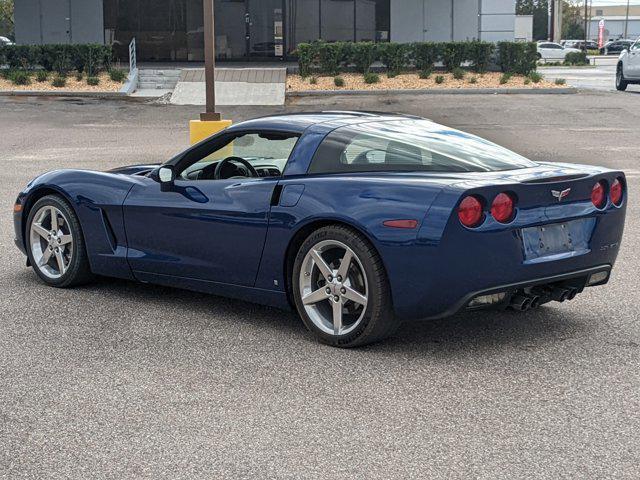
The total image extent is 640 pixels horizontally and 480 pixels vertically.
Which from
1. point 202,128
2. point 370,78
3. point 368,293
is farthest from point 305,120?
point 370,78

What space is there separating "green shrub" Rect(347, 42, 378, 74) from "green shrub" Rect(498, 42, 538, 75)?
165 inches

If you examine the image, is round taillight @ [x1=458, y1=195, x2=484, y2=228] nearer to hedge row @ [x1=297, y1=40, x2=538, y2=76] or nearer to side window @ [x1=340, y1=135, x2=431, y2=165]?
side window @ [x1=340, y1=135, x2=431, y2=165]

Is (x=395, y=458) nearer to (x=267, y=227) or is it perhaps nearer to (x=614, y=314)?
(x=267, y=227)

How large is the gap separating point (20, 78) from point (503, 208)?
26850 mm

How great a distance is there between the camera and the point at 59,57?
31.4 m

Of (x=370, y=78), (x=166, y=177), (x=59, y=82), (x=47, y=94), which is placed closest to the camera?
(x=166, y=177)

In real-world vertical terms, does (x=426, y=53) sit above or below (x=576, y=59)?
below

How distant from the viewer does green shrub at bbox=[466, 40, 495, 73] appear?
32094mm

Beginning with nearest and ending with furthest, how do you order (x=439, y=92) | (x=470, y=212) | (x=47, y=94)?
(x=470, y=212)
(x=47, y=94)
(x=439, y=92)

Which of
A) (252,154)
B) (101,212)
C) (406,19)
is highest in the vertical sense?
(406,19)

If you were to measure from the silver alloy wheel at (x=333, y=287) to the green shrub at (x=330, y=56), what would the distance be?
86.1 ft

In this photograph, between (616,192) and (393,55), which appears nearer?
(616,192)

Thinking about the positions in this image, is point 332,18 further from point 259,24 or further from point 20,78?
point 20,78

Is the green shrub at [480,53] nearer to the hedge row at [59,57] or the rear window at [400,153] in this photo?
the hedge row at [59,57]
